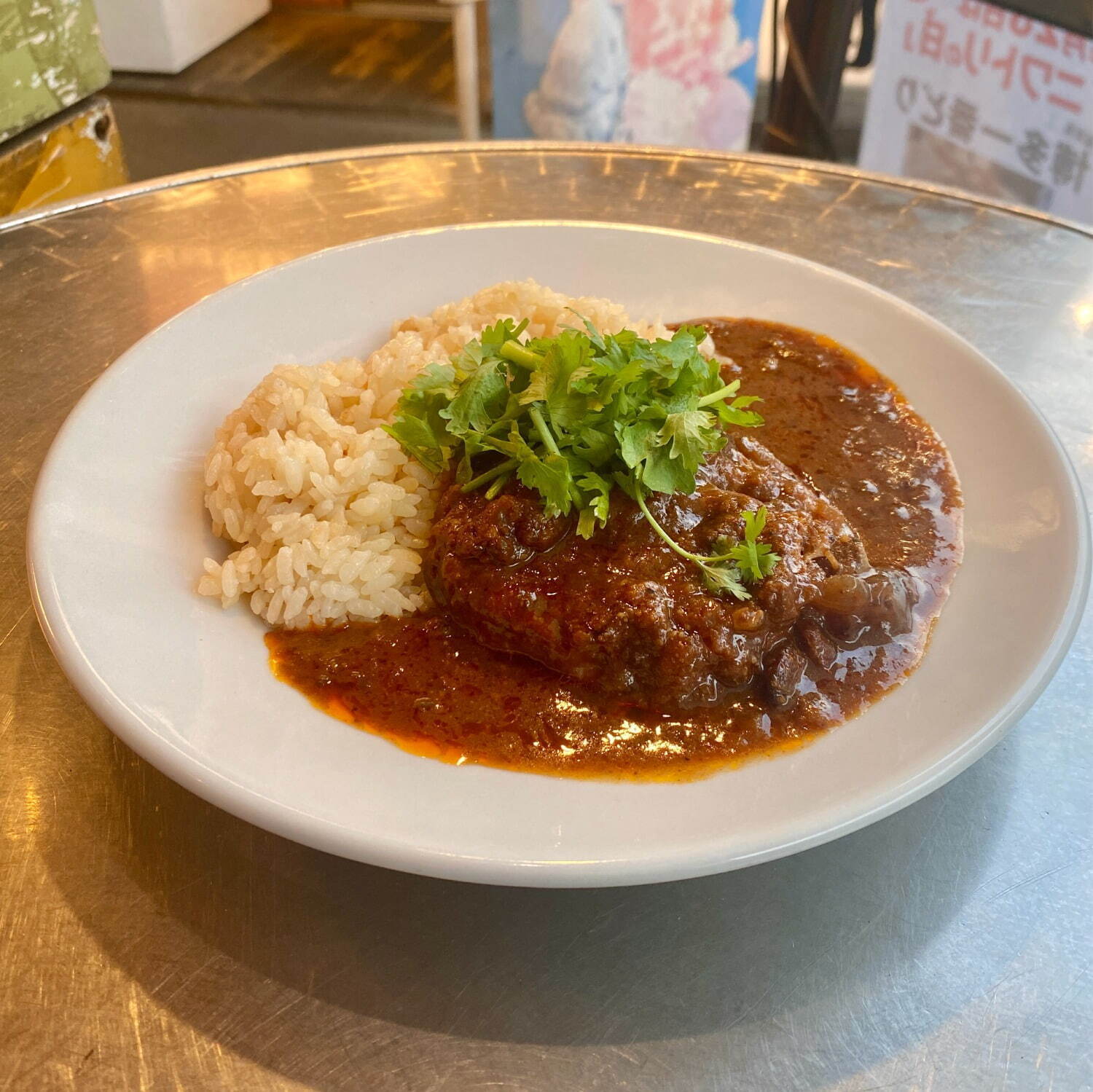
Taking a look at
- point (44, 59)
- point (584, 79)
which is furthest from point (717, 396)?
point (584, 79)

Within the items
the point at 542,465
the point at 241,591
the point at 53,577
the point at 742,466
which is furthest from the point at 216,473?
the point at 742,466

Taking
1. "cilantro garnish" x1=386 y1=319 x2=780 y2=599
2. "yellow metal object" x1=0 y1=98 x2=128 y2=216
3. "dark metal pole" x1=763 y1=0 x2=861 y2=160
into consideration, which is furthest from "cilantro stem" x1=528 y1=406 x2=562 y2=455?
"dark metal pole" x1=763 y1=0 x2=861 y2=160

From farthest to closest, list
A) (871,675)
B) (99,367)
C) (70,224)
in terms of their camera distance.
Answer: (70,224)
(99,367)
(871,675)

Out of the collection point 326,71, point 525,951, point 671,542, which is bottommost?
point 326,71

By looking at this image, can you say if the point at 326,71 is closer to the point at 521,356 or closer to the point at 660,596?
the point at 521,356

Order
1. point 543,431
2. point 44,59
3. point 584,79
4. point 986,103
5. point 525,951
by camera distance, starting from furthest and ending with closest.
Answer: point 584,79, point 986,103, point 44,59, point 543,431, point 525,951

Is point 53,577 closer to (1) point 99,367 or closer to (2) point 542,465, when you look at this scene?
(2) point 542,465

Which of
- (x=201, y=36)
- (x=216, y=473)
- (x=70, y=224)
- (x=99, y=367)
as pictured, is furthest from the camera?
(x=201, y=36)

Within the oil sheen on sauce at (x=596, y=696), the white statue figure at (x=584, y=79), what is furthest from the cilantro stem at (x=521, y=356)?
the white statue figure at (x=584, y=79)
